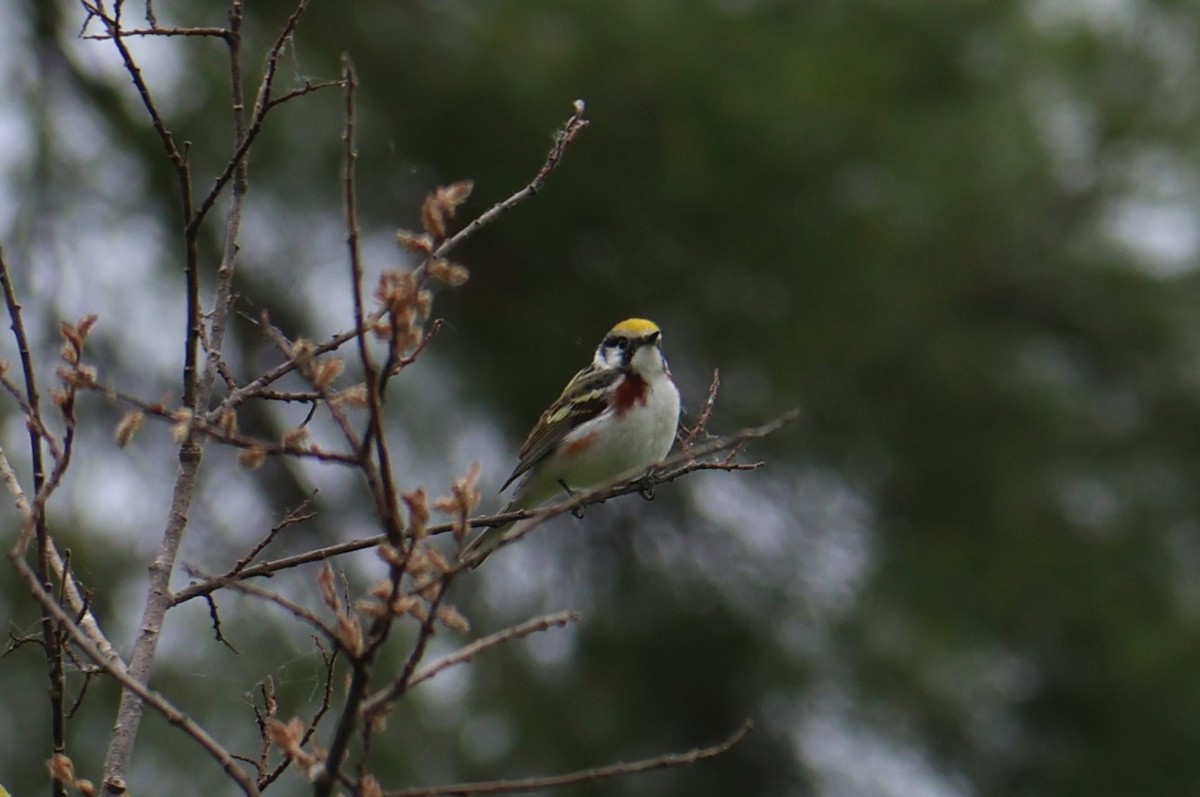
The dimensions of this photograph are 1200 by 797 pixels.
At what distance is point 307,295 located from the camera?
5695 millimetres

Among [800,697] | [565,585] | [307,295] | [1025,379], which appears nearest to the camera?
[307,295]

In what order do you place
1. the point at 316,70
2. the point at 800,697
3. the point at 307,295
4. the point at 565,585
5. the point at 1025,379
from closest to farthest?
the point at 316,70 → the point at 307,295 → the point at 565,585 → the point at 800,697 → the point at 1025,379

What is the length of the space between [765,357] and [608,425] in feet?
8.61

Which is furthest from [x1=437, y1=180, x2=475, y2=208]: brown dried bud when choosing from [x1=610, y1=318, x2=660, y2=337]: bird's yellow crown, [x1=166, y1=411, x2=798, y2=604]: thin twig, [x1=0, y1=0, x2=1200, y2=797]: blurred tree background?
[x1=0, y1=0, x2=1200, y2=797]: blurred tree background

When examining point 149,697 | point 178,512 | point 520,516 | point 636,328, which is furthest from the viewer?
point 636,328

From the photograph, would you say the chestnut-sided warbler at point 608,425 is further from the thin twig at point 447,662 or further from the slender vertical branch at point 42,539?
the thin twig at point 447,662

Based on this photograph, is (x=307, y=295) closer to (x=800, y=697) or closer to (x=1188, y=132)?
(x=800, y=697)

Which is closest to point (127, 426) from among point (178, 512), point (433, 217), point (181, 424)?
point (181, 424)

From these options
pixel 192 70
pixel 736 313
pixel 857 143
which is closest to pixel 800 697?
pixel 736 313

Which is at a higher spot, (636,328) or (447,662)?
(636,328)

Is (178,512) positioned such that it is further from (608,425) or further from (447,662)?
(608,425)

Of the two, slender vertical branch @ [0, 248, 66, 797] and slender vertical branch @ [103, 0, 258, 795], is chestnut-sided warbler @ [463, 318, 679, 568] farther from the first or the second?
slender vertical branch @ [0, 248, 66, 797]

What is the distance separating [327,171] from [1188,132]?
4.33 meters

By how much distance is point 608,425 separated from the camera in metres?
3.51
